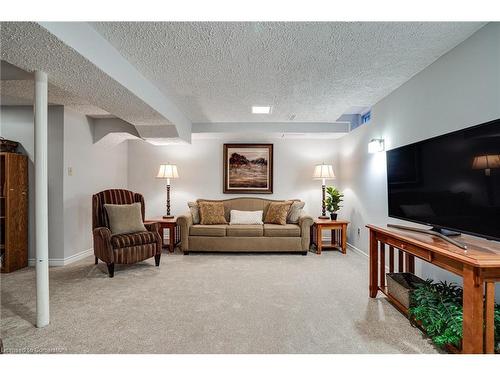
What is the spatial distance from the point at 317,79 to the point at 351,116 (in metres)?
2.29

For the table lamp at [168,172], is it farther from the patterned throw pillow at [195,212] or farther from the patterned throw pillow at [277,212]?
the patterned throw pillow at [277,212]

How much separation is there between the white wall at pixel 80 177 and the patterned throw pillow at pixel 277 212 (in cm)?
294

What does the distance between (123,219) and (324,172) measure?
339 cm

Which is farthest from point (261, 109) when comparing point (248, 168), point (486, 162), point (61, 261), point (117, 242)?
point (61, 261)

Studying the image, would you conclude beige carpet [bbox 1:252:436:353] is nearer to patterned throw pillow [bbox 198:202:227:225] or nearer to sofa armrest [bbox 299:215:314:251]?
Answer: sofa armrest [bbox 299:215:314:251]

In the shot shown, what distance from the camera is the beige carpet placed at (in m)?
1.80

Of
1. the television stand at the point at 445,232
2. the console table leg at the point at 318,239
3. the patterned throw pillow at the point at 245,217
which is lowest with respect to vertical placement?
the console table leg at the point at 318,239

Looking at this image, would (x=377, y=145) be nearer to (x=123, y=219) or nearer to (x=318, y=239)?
(x=318, y=239)

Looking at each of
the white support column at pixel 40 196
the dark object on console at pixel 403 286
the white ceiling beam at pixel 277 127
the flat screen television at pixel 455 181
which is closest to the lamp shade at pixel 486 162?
the flat screen television at pixel 455 181

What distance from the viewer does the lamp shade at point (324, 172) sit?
189 inches

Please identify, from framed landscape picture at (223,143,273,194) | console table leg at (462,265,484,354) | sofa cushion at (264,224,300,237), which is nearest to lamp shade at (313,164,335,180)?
framed landscape picture at (223,143,273,194)

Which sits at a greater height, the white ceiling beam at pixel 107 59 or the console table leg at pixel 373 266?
the white ceiling beam at pixel 107 59

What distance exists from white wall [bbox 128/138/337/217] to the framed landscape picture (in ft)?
0.45

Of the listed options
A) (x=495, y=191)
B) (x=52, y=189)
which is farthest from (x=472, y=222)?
(x=52, y=189)
